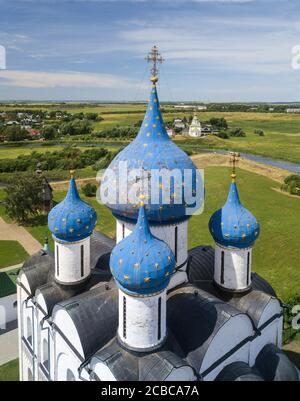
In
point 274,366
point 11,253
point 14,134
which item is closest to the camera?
point 274,366

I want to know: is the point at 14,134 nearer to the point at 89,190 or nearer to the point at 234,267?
the point at 89,190

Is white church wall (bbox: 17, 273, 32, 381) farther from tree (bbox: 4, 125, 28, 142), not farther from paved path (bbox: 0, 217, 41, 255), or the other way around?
tree (bbox: 4, 125, 28, 142)

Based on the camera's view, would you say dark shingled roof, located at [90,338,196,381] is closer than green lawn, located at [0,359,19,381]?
Yes

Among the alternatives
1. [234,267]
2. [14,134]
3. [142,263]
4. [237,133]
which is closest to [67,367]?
[142,263]

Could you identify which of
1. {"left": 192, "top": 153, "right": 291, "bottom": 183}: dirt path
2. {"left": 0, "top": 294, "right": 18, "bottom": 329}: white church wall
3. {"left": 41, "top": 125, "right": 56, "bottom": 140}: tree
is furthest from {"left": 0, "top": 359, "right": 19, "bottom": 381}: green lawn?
{"left": 41, "top": 125, "right": 56, "bottom": 140}: tree

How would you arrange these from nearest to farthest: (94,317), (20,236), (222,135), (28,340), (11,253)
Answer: (94,317) < (28,340) < (11,253) < (20,236) < (222,135)
